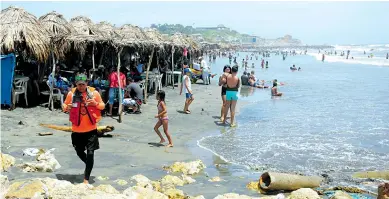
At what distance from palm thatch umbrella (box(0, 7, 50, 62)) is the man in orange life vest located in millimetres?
5778

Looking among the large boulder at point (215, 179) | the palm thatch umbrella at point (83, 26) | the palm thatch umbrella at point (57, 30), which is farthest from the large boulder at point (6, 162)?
the palm thatch umbrella at point (83, 26)

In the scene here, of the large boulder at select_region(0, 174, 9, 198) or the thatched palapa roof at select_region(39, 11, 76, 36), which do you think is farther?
the thatched palapa roof at select_region(39, 11, 76, 36)

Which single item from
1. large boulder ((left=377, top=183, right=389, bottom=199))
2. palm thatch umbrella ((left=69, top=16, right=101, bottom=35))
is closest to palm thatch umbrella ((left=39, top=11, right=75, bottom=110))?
palm thatch umbrella ((left=69, top=16, right=101, bottom=35))

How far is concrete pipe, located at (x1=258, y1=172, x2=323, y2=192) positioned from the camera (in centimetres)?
598

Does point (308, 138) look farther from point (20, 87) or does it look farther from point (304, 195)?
point (20, 87)

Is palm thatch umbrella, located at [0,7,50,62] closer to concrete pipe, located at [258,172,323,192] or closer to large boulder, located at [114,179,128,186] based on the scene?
large boulder, located at [114,179,128,186]

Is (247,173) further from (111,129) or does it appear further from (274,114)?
(274,114)

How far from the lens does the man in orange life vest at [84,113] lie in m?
5.43

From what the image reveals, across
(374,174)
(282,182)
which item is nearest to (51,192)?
(282,182)

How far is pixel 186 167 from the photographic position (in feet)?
22.5

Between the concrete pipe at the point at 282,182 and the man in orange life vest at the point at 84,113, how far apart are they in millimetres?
2557

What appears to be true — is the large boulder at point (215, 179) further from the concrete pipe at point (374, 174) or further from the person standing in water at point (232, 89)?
the person standing in water at point (232, 89)

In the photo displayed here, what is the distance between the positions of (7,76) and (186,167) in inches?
245

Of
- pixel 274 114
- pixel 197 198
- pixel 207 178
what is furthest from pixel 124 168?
pixel 274 114
